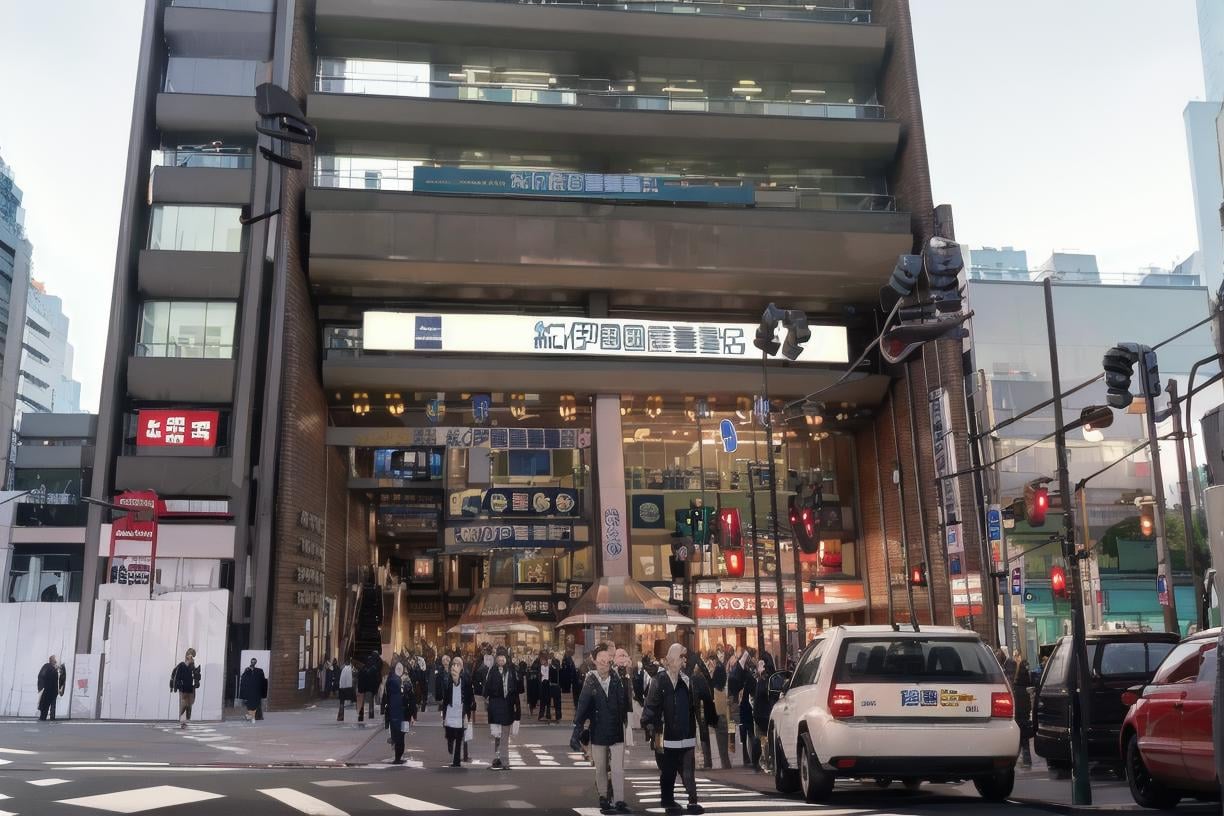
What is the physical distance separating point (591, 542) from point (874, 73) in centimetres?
2157

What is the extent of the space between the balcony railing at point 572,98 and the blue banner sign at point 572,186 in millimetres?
2682

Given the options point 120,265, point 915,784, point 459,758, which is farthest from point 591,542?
point 915,784

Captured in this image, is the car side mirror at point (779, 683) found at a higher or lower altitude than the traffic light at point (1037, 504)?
lower

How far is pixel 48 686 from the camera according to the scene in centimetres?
2925

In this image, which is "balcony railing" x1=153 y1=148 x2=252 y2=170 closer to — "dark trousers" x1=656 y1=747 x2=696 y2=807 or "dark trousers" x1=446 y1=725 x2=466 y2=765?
"dark trousers" x1=446 y1=725 x2=466 y2=765

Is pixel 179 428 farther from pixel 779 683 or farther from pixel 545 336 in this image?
pixel 779 683

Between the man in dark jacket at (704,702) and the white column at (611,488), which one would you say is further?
the white column at (611,488)

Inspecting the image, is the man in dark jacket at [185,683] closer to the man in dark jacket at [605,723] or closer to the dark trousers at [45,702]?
the dark trousers at [45,702]

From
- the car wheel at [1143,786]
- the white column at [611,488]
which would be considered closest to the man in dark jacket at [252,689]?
the white column at [611,488]

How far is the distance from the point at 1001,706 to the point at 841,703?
5.31 feet

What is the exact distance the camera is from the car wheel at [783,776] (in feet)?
43.0

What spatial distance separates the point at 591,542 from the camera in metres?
42.7

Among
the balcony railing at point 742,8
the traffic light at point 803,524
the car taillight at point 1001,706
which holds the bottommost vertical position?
the car taillight at point 1001,706

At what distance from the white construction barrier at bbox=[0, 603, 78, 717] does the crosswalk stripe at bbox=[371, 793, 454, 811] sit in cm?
2146
